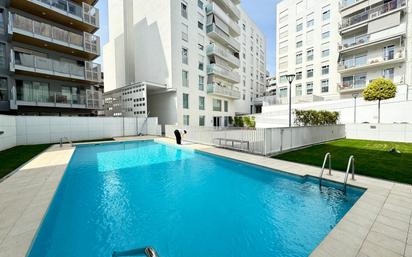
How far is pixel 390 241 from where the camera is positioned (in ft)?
9.89

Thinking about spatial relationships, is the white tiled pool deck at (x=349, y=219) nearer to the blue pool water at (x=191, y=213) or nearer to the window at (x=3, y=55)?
the blue pool water at (x=191, y=213)

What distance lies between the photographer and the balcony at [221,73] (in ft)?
90.9

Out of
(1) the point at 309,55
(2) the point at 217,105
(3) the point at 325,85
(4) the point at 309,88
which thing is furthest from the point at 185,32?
(3) the point at 325,85

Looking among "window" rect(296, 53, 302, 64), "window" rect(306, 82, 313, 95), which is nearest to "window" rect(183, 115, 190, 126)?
"window" rect(306, 82, 313, 95)

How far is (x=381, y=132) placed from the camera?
15.5 m

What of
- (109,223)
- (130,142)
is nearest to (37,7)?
(130,142)

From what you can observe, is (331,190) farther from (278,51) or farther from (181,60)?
(278,51)

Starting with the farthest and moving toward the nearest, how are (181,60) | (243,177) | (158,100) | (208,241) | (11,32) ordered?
(158,100), (181,60), (11,32), (243,177), (208,241)

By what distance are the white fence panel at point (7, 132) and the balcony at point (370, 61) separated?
1543 inches

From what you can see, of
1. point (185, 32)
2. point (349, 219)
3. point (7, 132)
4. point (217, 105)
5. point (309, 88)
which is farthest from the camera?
point (309, 88)

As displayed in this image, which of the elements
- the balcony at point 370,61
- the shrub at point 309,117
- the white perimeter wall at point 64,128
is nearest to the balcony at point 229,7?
the balcony at point 370,61

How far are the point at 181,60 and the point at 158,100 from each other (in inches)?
243

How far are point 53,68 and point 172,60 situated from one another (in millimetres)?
11757

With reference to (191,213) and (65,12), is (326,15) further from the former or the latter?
(191,213)
